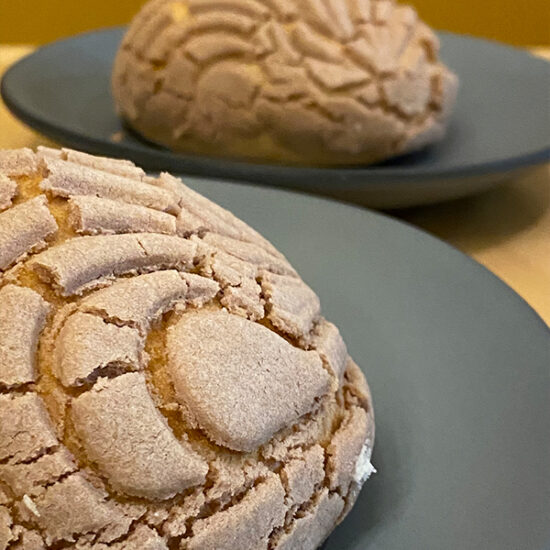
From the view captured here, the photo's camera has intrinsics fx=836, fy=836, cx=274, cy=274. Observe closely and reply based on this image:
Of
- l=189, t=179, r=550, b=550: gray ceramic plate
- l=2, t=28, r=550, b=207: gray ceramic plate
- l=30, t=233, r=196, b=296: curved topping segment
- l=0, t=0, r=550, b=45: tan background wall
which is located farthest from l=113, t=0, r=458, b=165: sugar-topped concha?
l=0, t=0, r=550, b=45: tan background wall

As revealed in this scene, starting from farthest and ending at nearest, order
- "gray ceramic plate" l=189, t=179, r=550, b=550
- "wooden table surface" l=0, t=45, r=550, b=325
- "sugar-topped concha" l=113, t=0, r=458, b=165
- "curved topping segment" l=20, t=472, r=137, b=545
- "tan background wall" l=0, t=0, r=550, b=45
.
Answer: "tan background wall" l=0, t=0, r=550, b=45
"sugar-topped concha" l=113, t=0, r=458, b=165
"wooden table surface" l=0, t=45, r=550, b=325
"gray ceramic plate" l=189, t=179, r=550, b=550
"curved topping segment" l=20, t=472, r=137, b=545

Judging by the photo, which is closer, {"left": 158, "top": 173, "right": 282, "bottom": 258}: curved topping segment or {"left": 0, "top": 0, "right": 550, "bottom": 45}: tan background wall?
{"left": 158, "top": 173, "right": 282, "bottom": 258}: curved topping segment

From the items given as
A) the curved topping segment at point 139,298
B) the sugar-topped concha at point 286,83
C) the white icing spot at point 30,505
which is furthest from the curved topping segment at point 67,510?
the sugar-topped concha at point 286,83

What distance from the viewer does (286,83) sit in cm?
119

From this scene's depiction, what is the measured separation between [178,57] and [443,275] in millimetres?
571

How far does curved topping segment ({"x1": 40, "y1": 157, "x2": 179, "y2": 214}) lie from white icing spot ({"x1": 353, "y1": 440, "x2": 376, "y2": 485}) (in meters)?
0.23

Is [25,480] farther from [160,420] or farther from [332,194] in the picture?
[332,194]

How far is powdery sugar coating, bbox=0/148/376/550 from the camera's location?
49 cm

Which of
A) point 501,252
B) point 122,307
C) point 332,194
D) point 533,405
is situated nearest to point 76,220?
point 122,307

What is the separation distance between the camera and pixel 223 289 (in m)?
0.60

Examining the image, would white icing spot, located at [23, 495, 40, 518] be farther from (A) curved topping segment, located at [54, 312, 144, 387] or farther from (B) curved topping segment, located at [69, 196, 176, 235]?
(B) curved topping segment, located at [69, 196, 176, 235]

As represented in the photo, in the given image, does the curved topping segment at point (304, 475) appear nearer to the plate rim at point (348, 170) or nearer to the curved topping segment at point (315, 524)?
the curved topping segment at point (315, 524)

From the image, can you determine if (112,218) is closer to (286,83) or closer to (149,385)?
(149,385)

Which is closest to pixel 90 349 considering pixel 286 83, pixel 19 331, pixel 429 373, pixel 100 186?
pixel 19 331
